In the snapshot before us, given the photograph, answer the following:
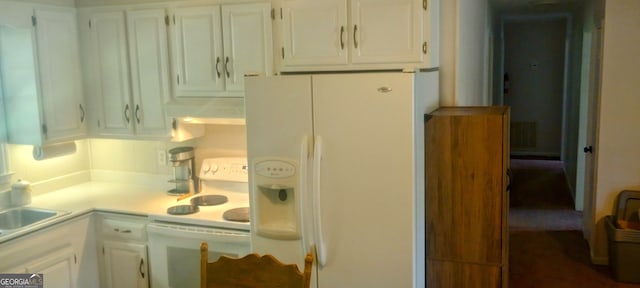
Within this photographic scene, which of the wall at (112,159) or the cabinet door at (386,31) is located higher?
the cabinet door at (386,31)

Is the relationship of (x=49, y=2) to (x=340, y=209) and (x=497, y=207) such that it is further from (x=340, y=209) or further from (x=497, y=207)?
(x=497, y=207)

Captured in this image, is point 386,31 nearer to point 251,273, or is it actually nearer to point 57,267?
point 251,273

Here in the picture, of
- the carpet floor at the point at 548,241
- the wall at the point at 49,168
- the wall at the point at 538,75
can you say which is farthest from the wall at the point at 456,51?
the wall at the point at 538,75

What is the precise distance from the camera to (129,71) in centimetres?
354

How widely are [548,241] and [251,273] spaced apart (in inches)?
154

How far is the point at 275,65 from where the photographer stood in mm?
3104

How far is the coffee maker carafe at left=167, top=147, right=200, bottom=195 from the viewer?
145 inches

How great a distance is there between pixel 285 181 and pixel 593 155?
10.1 feet

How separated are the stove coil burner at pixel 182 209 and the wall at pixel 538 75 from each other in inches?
284

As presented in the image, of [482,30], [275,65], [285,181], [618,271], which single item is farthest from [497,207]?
[482,30]

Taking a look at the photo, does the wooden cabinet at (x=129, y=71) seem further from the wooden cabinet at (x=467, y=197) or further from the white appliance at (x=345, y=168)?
the wooden cabinet at (x=467, y=197)

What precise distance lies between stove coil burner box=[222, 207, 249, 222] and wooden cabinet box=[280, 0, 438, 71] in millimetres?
912

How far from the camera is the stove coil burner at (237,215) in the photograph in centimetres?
309

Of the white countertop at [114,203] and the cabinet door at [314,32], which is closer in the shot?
the cabinet door at [314,32]
